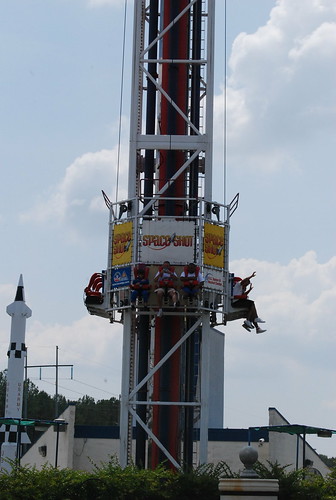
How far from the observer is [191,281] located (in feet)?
134

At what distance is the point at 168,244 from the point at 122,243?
2.12 m

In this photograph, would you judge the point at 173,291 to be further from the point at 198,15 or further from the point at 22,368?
the point at 22,368

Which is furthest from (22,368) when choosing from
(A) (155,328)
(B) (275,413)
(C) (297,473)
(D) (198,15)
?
(C) (297,473)

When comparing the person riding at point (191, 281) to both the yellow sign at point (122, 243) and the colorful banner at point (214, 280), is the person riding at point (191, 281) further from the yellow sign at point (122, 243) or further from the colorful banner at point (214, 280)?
the yellow sign at point (122, 243)

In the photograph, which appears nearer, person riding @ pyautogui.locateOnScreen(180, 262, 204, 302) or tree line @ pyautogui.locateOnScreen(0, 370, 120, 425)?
person riding @ pyautogui.locateOnScreen(180, 262, 204, 302)

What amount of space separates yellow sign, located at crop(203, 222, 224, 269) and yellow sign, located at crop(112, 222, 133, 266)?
3074 mm

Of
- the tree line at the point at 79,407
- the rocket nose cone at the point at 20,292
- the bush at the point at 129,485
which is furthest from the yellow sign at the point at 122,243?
the tree line at the point at 79,407

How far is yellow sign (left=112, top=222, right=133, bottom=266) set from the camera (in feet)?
140

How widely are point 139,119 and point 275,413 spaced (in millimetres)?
24364

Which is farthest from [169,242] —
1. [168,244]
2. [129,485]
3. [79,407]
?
[79,407]

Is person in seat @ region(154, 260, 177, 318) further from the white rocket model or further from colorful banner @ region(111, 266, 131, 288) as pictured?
the white rocket model

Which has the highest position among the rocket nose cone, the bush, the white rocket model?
the rocket nose cone

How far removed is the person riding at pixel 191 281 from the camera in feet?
134

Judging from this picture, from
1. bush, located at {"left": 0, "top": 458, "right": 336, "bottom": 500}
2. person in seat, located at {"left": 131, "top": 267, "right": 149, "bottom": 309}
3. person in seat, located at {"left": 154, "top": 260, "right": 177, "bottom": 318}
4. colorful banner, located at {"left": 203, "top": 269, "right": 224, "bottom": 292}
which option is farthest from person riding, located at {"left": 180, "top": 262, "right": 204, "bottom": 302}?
bush, located at {"left": 0, "top": 458, "right": 336, "bottom": 500}
